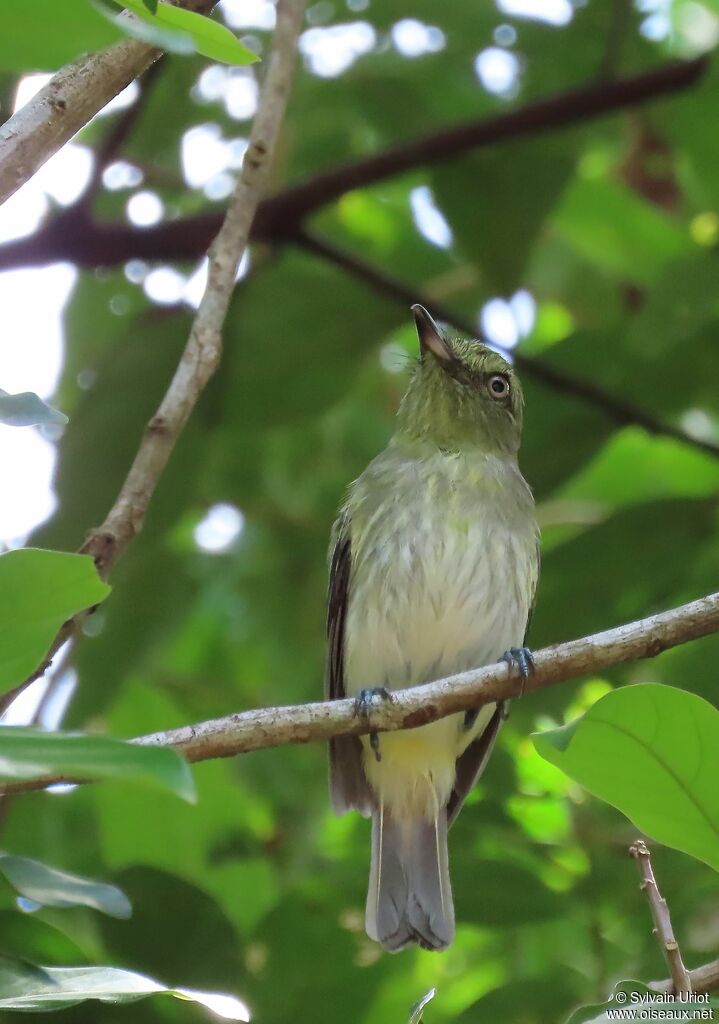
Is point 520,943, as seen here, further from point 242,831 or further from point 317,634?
point 317,634

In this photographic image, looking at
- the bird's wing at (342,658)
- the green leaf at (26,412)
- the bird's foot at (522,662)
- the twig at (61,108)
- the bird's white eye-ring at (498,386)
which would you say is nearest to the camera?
the green leaf at (26,412)

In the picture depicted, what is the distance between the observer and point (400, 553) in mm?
4180

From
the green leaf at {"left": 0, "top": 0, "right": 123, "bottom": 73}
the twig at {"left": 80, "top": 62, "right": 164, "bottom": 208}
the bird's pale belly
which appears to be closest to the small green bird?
the bird's pale belly

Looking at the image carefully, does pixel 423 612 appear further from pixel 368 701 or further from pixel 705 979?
pixel 705 979

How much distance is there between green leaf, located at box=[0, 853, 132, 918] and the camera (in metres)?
2.06

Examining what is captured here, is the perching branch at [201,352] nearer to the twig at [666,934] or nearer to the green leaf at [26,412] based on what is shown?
the green leaf at [26,412]

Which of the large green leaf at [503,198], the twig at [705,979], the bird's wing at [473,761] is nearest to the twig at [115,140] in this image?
the large green leaf at [503,198]

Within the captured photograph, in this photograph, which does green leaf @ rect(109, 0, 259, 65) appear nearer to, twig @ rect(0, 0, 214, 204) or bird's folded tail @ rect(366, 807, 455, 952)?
twig @ rect(0, 0, 214, 204)

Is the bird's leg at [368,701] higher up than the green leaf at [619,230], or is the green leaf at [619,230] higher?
the green leaf at [619,230]

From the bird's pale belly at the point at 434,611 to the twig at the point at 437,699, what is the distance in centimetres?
144

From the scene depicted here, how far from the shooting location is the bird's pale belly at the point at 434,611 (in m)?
4.14

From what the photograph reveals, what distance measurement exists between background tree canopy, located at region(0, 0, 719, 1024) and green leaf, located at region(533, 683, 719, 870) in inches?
41.6

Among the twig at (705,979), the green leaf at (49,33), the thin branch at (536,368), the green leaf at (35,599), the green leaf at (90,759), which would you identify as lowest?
the twig at (705,979)

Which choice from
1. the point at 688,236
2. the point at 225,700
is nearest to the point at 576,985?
the point at 225,700
